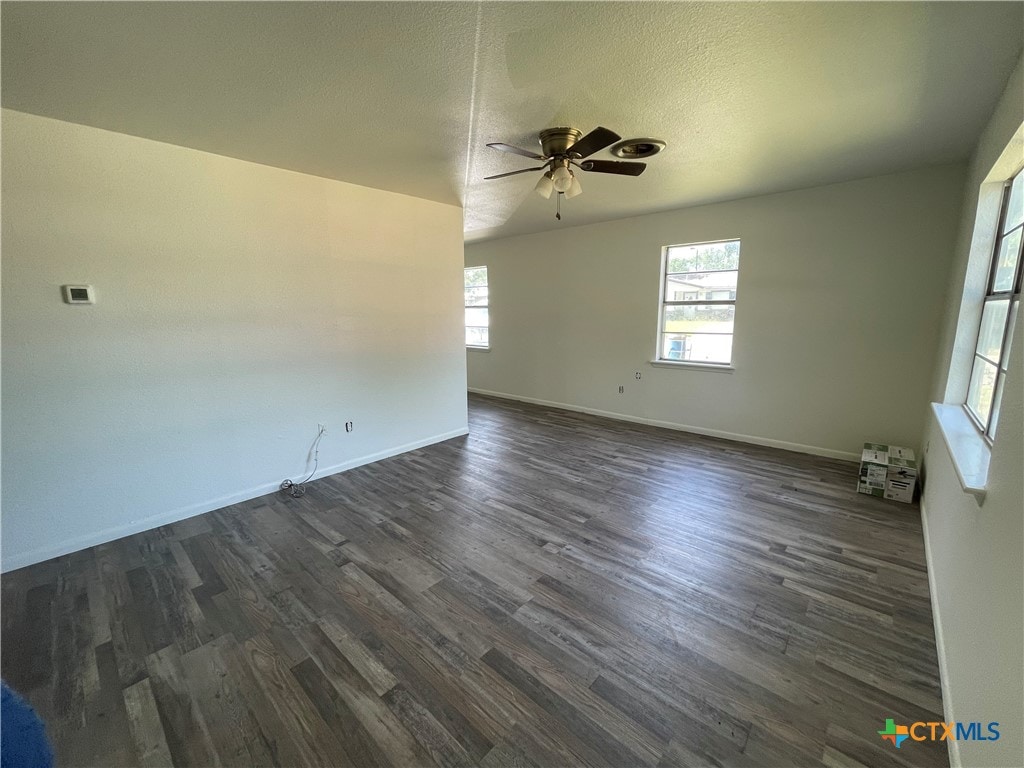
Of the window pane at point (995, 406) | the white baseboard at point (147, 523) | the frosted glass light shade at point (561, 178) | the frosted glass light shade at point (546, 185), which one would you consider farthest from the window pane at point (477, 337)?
the window pane at point (995, 406)

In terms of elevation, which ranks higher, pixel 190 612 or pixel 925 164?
pixel 925 164

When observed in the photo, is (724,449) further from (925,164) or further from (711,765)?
(711,765)

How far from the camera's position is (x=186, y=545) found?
8.27 feet

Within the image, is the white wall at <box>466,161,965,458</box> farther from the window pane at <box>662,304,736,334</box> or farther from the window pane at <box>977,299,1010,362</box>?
the window pane at <box>977,299,1010,362</box>

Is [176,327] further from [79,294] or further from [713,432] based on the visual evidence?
[713,432]

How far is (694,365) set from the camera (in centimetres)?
460

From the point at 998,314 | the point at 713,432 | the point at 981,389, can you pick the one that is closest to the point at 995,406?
the point at 981,389

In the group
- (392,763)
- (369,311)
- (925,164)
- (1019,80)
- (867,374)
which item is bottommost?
(392,763)

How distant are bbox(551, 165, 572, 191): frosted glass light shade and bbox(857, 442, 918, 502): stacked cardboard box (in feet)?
10.1

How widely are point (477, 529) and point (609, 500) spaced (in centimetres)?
106

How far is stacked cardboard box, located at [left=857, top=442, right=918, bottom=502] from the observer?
298 cm

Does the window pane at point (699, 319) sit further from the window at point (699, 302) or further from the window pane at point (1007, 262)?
the window pane at point (1007, 262)

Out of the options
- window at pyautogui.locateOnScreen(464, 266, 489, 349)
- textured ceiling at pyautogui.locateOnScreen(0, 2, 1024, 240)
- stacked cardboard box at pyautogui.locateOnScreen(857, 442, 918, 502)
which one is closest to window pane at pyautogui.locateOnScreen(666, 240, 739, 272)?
textured ceiling at pyautogui.locateOnScreen(0, 2, 1024, 240)

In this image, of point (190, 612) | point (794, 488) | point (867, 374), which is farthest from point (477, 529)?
point (867, 374)
